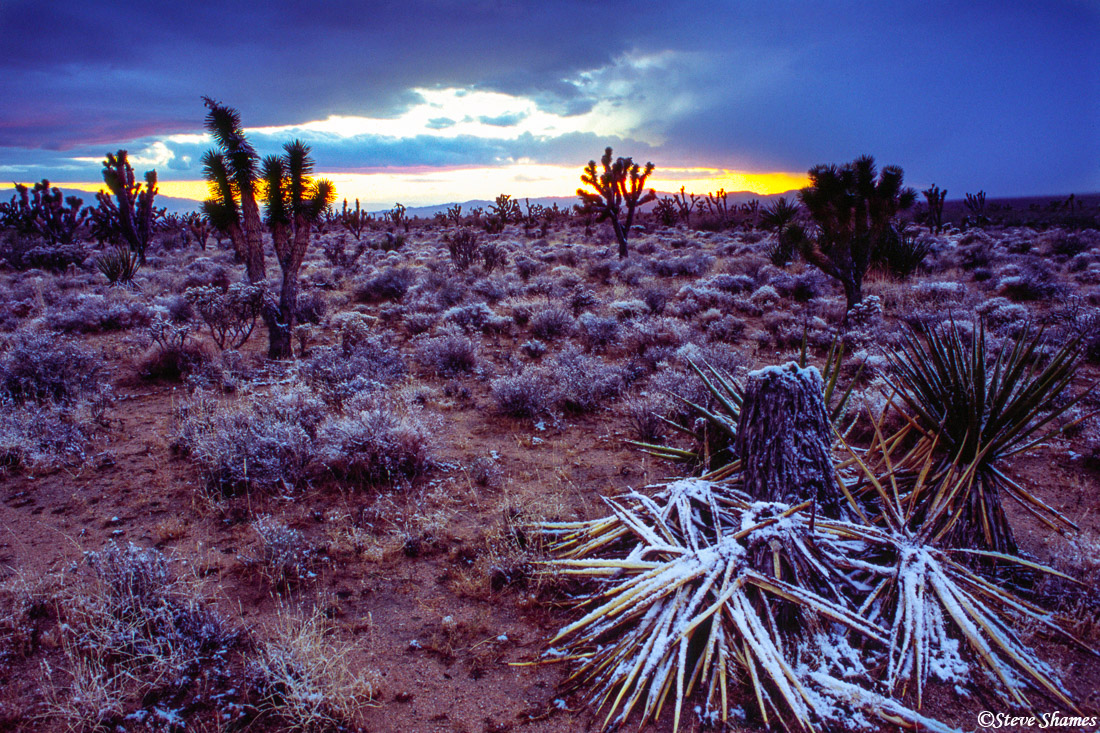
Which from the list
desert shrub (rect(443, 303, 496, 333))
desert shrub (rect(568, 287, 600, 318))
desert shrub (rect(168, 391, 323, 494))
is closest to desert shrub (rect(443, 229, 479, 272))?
desert shrub (rect(568, 287, 600, 318))

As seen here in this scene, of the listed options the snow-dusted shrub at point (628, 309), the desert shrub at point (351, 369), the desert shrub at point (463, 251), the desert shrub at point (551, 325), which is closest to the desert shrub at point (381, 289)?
the desert shrub at point (463, 251)

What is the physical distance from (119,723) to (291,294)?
842 cm

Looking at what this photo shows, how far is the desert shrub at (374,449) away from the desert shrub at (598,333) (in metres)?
5.10

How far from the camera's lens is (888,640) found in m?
2.64

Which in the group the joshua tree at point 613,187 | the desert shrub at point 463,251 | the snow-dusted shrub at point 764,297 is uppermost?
the joshua tree at point 613,187

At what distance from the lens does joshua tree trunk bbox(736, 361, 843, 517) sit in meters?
3.15

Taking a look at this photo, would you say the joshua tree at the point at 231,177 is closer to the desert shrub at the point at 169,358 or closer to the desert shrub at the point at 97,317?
the desert shrub at the point at 169,358

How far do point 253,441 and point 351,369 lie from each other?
2.90 meters

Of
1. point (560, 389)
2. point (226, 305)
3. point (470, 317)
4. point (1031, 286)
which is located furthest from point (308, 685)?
point (1031, 286)

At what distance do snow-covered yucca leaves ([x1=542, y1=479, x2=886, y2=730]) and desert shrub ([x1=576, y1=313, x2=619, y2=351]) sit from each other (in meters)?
7.24

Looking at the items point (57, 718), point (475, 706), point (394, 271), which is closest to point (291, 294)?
point (394, 271)

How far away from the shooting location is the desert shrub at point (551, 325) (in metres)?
11.1

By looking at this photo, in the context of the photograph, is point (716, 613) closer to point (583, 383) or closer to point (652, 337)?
point (583, 383)

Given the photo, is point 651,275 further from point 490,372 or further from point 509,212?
point 509,212
